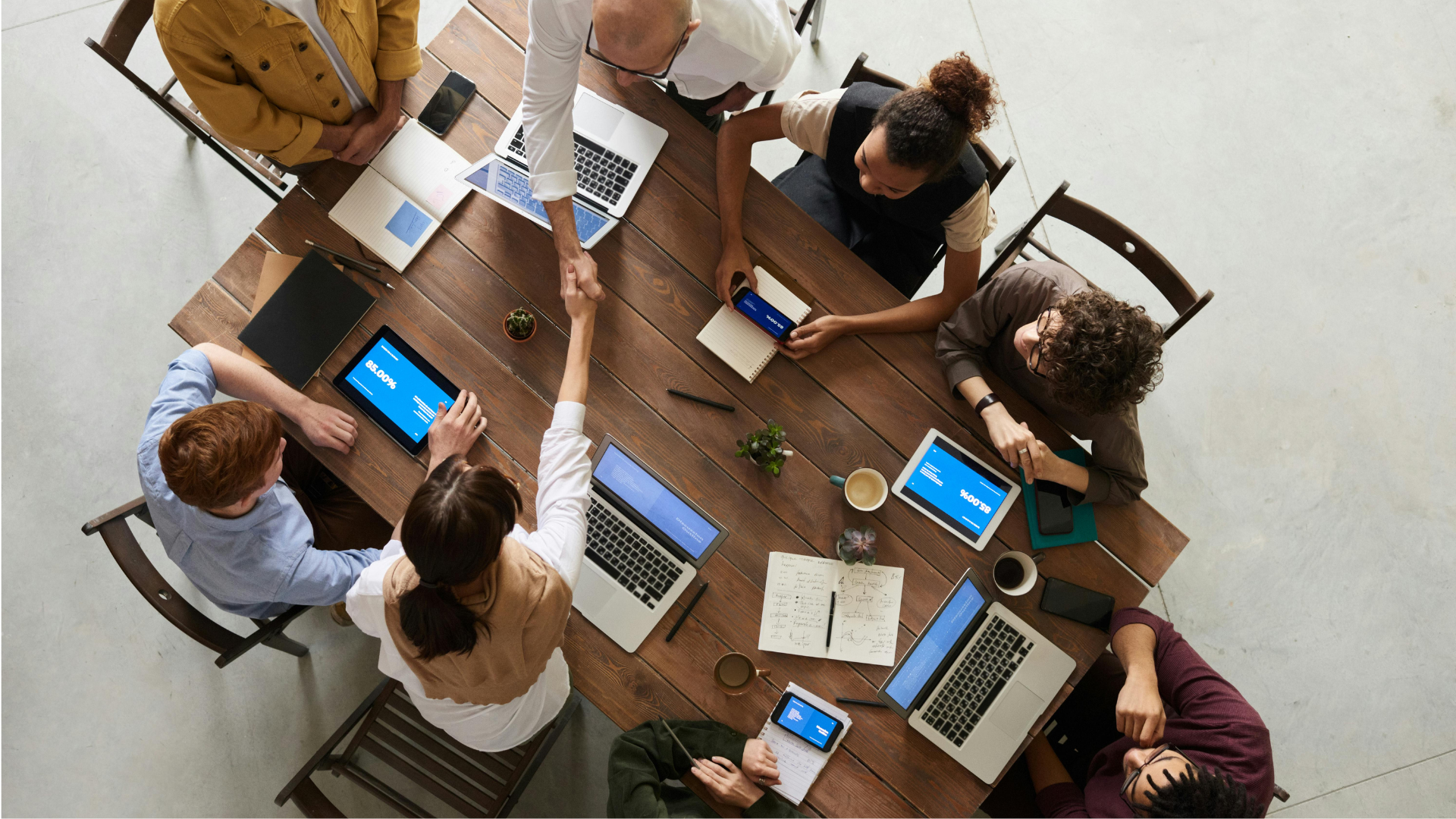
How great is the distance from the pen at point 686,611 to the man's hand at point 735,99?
141 cm

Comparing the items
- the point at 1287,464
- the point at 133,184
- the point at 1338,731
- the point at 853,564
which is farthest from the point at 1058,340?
the point at 133,184

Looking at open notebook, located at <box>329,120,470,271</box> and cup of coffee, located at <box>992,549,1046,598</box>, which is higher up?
cup of coffee, located at <box>992,549,1046,598</box>

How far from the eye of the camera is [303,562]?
184 cm

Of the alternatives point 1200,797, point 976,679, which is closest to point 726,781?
point 976,679

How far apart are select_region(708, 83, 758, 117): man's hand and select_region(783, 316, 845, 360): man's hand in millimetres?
754

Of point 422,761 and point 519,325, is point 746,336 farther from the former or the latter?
point 422,761

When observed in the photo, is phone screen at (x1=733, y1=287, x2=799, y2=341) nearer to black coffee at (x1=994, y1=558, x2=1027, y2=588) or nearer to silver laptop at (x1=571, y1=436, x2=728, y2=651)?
silver laptop at (x1=571, y1=436, x2=728, y2=651)

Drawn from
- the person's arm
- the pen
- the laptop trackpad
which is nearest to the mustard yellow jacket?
the person's arm

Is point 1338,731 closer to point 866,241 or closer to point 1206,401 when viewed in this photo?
point 1206,401

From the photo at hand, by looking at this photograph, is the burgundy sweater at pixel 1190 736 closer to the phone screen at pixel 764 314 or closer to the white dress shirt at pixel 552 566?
the phone screen at pixel 764 314

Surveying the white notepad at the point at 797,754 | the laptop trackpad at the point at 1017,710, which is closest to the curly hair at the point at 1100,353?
the laptop trackpad at the point at 1017,710

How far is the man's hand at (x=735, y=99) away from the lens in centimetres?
224

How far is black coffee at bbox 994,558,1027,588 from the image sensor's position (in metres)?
1.95

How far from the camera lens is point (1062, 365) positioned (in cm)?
172
